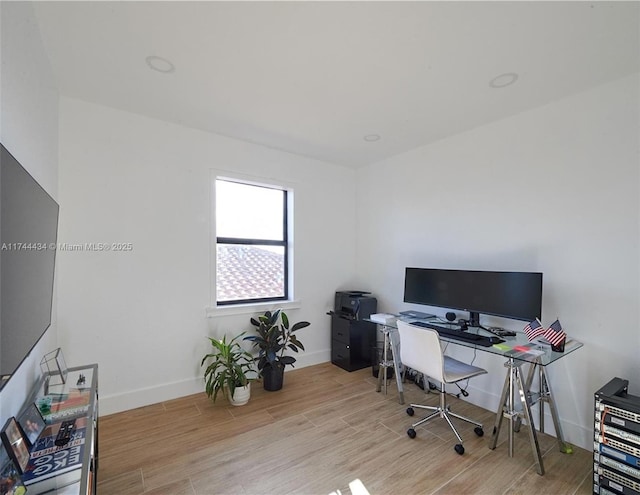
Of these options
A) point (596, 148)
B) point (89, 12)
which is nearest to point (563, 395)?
point (596, 148)

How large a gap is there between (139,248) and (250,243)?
3.83 ft

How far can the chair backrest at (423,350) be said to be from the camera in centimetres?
223

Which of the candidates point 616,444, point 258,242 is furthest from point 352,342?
point 616,444

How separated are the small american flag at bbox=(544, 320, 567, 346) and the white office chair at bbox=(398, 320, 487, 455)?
54 cm

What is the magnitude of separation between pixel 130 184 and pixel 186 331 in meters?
1.53

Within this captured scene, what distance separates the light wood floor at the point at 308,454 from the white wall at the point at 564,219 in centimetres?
64

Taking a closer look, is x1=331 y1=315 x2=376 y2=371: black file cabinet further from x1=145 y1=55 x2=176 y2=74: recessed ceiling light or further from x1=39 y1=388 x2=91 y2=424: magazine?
x1=145 y1=55 x2=176 y2=74: recessed ceiling light

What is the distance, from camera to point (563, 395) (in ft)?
7.66

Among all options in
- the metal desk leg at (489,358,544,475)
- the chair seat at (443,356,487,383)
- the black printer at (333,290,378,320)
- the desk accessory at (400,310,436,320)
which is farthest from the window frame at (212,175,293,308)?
the metal desk leg at (489,358,544,475)

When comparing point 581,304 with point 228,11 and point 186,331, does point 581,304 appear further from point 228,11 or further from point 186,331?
point 186,331

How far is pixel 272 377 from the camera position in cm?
313

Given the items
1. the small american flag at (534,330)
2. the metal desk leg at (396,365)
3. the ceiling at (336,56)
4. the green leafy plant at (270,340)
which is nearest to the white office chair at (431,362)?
the metal desk leg at (396,365)

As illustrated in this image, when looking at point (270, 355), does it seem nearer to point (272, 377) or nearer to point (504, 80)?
point (272, 377)

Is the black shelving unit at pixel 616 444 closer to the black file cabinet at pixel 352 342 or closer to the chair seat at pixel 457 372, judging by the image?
the chair seat at pixel 457 372
